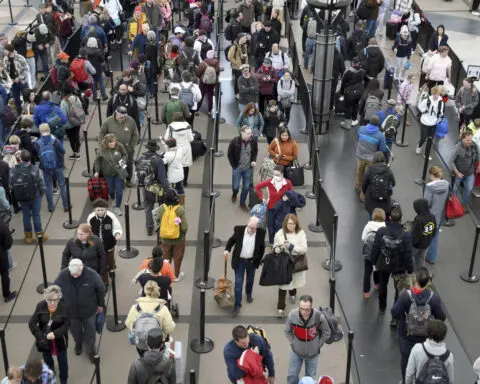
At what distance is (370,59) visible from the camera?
62.7 ft

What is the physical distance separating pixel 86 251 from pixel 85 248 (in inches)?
1.9

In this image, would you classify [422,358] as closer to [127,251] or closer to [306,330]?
[306,330]

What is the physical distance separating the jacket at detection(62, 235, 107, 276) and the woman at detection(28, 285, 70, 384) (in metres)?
1.05

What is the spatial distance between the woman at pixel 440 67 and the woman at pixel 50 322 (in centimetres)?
1228

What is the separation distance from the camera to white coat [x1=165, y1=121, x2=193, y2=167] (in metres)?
14.2

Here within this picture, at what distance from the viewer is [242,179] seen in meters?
14.5

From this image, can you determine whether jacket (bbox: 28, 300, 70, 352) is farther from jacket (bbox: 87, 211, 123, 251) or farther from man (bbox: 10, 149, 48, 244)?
man (bbox: 10, 149, 48, 244)

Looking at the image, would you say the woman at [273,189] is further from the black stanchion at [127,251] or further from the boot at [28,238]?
the boot at [28,238]

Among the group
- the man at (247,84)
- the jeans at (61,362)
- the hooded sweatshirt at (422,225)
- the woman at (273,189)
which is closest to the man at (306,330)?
the jeans at (61,362)

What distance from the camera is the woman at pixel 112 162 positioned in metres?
13.3

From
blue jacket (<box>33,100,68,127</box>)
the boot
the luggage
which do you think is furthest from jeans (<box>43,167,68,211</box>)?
blue jacket (<box>33,100,68,127</box>)

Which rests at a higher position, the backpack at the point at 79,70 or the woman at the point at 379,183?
the backpack at the point at 79,70

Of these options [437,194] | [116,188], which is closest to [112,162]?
[116,188]

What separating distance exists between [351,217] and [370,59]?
5710 mm
